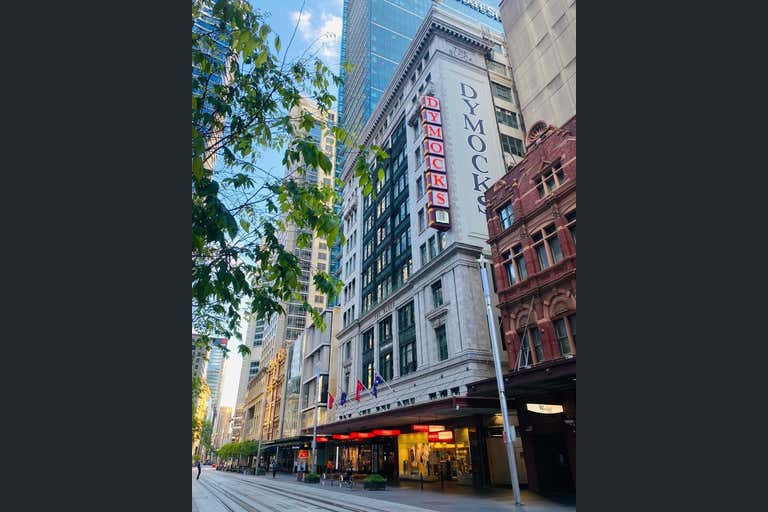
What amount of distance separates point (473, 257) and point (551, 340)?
1168 cm

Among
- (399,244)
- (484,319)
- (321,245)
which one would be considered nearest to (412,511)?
(484,319)

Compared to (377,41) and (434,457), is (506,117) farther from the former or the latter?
(377,41)

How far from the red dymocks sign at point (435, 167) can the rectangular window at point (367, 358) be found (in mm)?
19566

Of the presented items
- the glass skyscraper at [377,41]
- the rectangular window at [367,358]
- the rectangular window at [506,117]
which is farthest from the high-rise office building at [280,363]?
the rectangular window at [506,117]

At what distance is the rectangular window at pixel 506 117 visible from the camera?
46.4 m

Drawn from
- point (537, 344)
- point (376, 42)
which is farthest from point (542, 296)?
point (376, 42)

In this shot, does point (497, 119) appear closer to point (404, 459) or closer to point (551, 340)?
point (551, 340)

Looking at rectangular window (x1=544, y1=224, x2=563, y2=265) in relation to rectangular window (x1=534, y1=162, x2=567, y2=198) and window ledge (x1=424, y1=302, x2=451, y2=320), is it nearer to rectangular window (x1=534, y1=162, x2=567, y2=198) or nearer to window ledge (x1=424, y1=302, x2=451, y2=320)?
rectangular window (x1=534, y1=162, x2=567, y2=198)

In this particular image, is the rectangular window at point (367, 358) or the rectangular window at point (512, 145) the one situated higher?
the rectangular window at point (512, 145)

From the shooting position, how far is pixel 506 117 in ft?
154

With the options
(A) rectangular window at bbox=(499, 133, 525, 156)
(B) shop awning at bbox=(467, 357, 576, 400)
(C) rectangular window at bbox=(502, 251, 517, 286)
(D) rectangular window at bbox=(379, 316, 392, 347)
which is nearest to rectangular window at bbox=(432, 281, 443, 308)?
(C) rectangular window at bbox=(502, 251, 517, 286)

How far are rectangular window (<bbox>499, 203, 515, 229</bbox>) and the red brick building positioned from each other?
76mm

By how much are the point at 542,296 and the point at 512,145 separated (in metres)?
24.4

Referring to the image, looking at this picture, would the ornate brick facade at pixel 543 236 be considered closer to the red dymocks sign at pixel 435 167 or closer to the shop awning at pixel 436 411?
the shop awning at pixel 436 411
